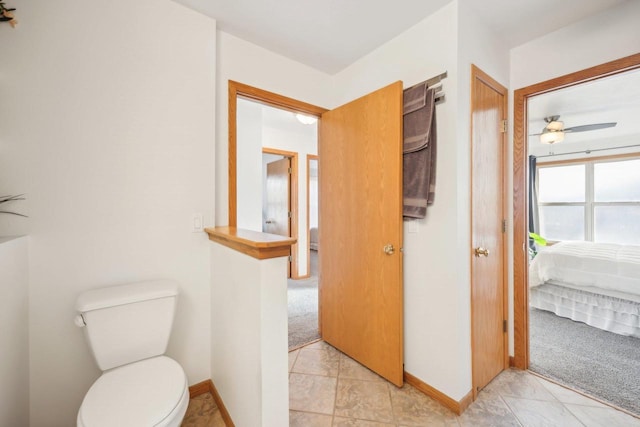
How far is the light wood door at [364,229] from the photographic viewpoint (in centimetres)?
172

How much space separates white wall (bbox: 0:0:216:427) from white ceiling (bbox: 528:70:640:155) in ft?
8.21

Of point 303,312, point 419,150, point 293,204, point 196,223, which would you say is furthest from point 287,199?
point 419,150

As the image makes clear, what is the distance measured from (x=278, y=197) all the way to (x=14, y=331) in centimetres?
371

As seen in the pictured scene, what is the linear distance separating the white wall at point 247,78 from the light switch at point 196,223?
0.47 ft

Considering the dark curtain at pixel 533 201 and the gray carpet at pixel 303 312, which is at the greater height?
the dark curtain at pixel 533 201

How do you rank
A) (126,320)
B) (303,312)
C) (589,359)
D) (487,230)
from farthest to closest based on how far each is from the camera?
(303,312)
(589,359)
(487,230)
(126,320)

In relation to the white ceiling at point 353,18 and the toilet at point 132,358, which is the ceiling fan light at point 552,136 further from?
the toilet at point 132,358

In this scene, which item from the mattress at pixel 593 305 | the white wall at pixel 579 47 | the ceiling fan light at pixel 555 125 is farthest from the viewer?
the ceiling fan light at pixel 555 125

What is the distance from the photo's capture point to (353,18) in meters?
1.68

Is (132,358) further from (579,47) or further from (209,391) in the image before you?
(579,47)

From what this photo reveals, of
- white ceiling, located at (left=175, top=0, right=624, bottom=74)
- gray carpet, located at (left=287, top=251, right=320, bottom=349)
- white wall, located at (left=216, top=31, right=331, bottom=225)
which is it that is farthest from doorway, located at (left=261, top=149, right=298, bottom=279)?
white ceiling, located at (left=175, top=0, right=624, bottom=74)

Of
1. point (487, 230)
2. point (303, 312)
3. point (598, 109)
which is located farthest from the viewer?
point (598, 109)

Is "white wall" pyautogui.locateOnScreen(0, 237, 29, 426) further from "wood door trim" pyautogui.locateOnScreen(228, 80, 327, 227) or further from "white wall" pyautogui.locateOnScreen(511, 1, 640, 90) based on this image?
"white wall" pyautogui.locateOnScreen(511, 1, 640, 90)

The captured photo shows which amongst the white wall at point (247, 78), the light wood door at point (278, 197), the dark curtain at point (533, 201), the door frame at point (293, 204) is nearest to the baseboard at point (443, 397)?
the white wall at point (247, 78)
